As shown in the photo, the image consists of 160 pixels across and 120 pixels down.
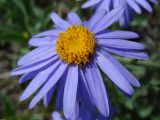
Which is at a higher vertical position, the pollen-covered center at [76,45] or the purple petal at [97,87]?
the pollen-covered center at [76,45]

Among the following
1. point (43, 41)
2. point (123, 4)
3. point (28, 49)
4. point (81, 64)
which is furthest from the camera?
point (28, 49)

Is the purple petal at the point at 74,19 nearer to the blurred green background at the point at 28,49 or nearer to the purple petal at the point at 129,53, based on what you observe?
the purple petal at the point at 129,53

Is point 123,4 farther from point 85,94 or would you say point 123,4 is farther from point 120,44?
point 85,94

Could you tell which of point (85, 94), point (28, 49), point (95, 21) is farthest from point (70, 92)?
point (28, 49)

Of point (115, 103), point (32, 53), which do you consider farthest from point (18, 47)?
point (32, 53)

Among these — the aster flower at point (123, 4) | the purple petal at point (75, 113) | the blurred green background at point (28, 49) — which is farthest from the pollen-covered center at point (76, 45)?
the blurred green background at point (28, 49)

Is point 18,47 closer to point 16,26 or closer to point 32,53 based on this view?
point 16,26

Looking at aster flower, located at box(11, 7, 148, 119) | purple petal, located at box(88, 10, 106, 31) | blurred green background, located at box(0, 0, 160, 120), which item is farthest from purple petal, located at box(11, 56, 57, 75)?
blurred green background, located at box(0, 0, 160, 120)

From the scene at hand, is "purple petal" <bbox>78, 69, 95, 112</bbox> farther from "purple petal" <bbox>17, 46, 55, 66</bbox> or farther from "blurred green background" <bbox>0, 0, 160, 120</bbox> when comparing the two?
"blurred green background" <bbox>0, 0, 160, 120</bbox>
